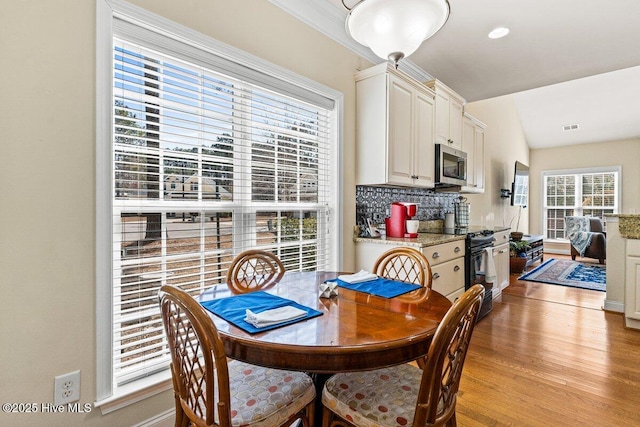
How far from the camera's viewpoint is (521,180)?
7.33m

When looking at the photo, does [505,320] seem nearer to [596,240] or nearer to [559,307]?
[559,307]

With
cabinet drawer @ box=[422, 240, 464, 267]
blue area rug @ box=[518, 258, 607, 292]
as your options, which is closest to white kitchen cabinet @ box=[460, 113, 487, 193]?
cabinet drawer @ box=[422, 240, 464, 267]

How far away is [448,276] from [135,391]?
2414mm

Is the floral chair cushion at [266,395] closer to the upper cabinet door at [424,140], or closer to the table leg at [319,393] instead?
the table leg at [319,393]

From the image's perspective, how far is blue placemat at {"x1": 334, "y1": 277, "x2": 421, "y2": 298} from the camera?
1522mm

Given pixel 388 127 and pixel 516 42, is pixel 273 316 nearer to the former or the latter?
pixel 388 127

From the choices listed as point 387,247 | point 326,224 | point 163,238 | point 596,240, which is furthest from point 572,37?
point 596,240

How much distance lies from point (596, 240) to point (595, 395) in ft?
17.8

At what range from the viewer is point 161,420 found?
1669mm

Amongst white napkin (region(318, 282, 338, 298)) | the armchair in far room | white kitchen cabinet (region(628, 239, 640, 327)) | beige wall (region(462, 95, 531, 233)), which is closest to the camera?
white napkin (region(318, 282, 338, 298))

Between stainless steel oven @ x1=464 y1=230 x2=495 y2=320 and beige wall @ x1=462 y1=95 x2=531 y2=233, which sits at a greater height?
beige wall @ x1=462 y1=95 x2=531 y2=233

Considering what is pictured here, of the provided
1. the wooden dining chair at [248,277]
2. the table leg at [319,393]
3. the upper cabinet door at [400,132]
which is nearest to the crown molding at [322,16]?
the upper cabinet door at [400,132]

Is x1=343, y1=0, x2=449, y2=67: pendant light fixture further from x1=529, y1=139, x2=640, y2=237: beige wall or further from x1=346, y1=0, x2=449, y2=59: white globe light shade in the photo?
x1=529, y1=139, x2=640, y2=237: beige wall

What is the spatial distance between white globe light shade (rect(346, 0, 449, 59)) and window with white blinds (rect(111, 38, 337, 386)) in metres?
0.92
